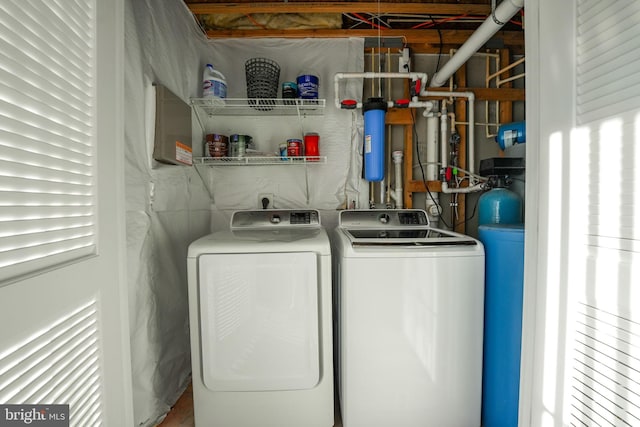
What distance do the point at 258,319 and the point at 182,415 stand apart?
0.80 metres

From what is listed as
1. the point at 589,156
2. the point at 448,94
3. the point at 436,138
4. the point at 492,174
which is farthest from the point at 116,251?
the point at 448,94

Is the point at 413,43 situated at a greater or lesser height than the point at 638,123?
greater

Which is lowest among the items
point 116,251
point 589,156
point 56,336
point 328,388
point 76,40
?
point 328,388

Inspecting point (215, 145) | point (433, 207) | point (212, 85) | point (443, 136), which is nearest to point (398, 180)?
point (433, 207)

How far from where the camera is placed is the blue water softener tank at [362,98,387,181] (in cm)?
Answer: 194

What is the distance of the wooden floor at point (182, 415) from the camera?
1.41 metres

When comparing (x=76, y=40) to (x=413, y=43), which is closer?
(x=76, y=40)

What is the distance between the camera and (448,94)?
2.11 metres

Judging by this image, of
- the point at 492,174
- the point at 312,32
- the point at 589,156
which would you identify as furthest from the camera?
the point at 312,32

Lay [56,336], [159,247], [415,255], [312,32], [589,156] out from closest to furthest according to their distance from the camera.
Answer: [56,336] < [589,156] < [415,255] < [159,247] < [312,32]

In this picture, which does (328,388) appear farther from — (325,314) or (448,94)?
(448,94)

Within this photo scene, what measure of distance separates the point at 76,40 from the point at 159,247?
0.98 meters

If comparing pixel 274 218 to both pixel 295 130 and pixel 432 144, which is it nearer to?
pixel 295 130

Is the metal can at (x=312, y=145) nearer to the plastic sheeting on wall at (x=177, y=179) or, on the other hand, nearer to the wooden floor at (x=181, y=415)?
the plastic sheeting on wall at (x=177, y=179)
